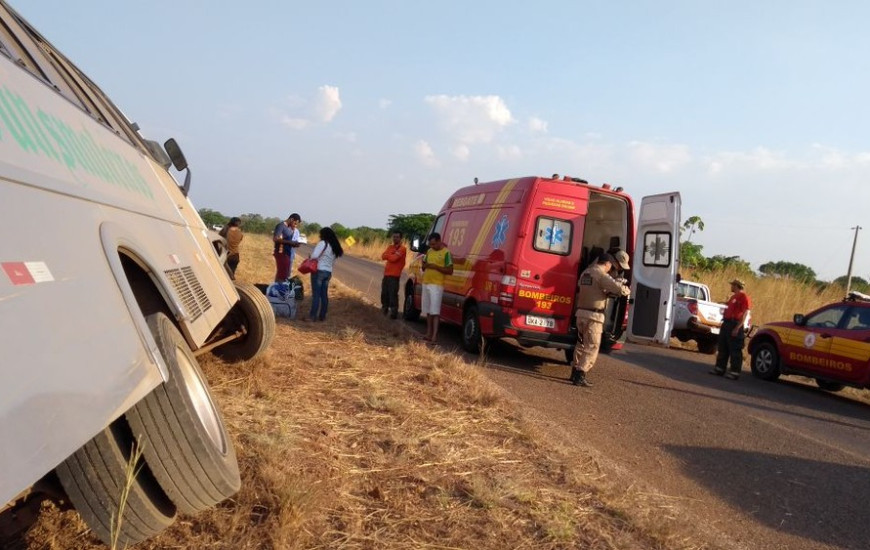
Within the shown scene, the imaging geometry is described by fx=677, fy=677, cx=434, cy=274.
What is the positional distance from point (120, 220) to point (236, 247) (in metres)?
9.51

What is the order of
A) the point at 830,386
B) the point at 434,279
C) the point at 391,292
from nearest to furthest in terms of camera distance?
the point at 434,279, the point at 830,386, the point at 391,292

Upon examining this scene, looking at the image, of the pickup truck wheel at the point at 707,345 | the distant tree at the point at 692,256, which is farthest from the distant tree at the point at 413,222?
the pickup truck wheel at the point at 707,345

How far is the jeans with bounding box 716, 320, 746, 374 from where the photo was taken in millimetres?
11297

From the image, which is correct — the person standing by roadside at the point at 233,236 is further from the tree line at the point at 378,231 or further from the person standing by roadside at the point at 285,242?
the tree line at the point at 378,231

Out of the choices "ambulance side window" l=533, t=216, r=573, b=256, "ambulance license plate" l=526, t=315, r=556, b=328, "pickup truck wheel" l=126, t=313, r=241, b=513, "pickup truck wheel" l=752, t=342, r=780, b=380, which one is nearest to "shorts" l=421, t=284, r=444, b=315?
"ambulance license plate" l=526, t=315, r=556, b=328

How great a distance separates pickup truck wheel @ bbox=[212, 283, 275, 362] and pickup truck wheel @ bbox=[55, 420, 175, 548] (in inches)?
151

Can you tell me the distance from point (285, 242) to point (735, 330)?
25.8 feet

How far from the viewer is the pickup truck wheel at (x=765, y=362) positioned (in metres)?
11.9

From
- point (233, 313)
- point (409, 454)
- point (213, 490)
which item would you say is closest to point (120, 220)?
point (213, 490)

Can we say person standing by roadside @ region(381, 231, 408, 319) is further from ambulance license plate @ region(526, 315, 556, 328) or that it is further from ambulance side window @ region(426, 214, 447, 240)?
ambulance license plate @ region(526, 315, 556, 328)

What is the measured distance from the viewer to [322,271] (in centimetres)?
1062

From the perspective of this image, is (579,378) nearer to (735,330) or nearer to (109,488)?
(735,330)

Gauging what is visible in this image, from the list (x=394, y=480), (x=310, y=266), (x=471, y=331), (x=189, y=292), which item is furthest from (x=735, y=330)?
(x=189, y=292)

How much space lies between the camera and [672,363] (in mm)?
12555
